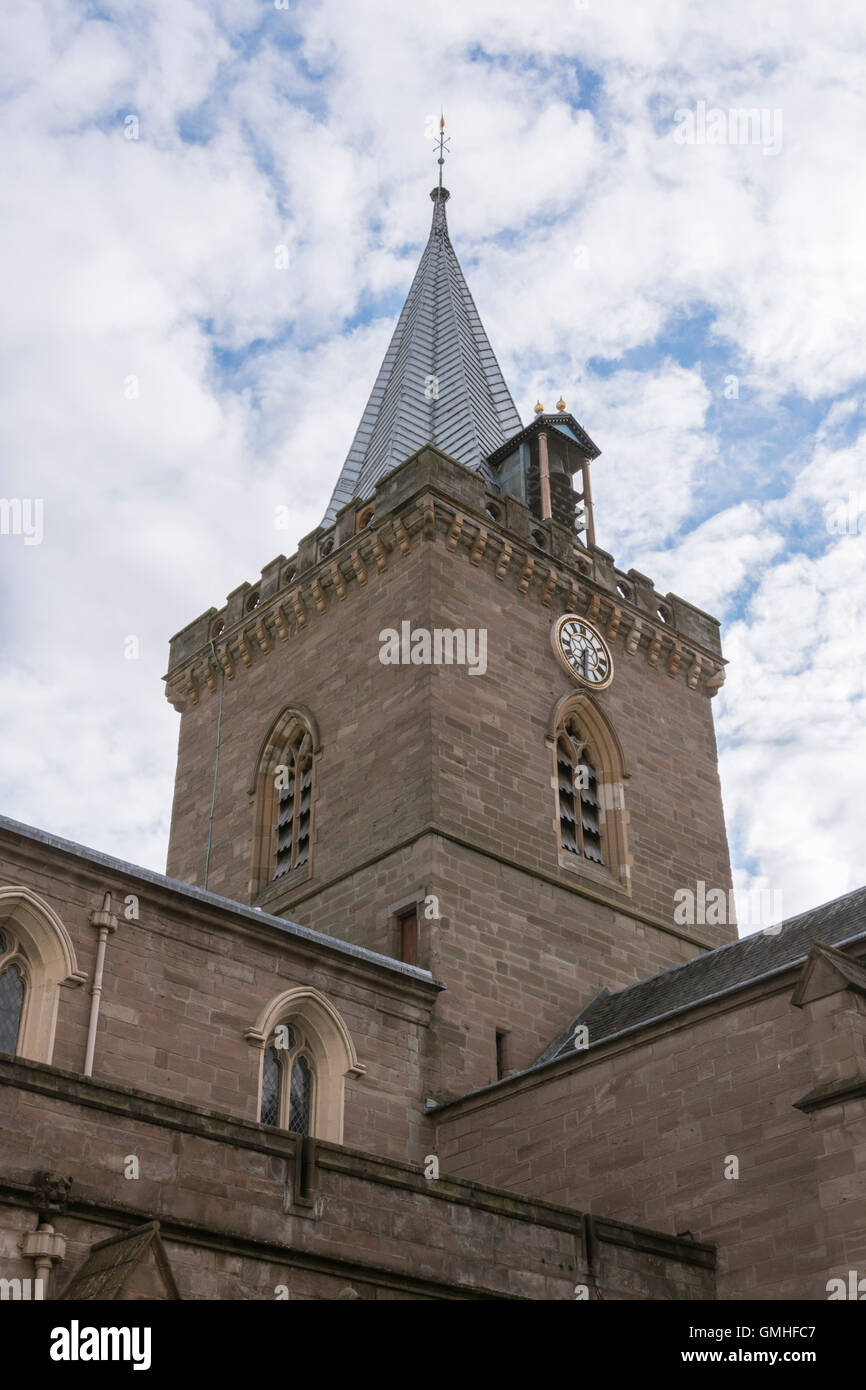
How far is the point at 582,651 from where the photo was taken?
3092cm

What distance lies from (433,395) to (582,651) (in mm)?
9989

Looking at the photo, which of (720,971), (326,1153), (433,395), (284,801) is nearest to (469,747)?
(284,801)

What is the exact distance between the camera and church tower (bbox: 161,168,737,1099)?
25797 mm

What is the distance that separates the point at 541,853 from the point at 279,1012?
702 cm

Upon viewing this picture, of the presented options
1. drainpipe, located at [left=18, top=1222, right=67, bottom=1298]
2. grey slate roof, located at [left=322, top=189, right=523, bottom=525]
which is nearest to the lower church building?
drainpipe, located at [left=18, top=1222, right=67, bottom=1298]

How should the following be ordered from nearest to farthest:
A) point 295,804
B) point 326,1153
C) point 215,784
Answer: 1. point 326,1153
2. point 295,804
3. point 215,784

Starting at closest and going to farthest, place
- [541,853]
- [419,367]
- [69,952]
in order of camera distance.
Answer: [69,952]
[541,853]
[419,367]

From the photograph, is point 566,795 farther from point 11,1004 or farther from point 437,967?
point 11,1004

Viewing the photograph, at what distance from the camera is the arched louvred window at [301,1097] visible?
21641 mm

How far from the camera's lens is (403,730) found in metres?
27.5

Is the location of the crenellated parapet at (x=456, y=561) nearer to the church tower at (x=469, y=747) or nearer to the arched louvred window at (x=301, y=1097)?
the church tower at (x=469, y=747)

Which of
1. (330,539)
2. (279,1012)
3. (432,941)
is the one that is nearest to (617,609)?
(330,539)
